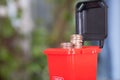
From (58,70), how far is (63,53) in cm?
8

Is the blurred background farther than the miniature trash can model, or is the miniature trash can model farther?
the blurred background

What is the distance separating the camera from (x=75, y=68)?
40.9 inches

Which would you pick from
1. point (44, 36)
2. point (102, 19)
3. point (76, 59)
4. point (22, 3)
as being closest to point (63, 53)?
point (76, 59)

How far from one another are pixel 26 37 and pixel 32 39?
4 centimetres

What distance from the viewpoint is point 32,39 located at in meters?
1.44

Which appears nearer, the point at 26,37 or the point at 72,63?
the point at 72,63

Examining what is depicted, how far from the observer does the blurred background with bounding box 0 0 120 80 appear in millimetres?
1398

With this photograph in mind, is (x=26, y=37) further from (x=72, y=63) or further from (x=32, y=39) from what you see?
(x=72, y=63)

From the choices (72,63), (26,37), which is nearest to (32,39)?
(26,37)

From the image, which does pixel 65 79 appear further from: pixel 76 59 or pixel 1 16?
pixel 1 16

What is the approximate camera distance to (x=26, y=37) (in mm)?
1433

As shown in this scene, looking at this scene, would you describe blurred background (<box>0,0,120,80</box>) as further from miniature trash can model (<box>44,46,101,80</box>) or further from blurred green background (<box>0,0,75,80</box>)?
miniature trash can model (<box>44,46,101,80</box>)

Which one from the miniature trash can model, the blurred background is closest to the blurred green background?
the blurred background

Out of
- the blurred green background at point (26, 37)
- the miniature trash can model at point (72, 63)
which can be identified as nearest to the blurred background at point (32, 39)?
the blurred green background at point (26, 37)
